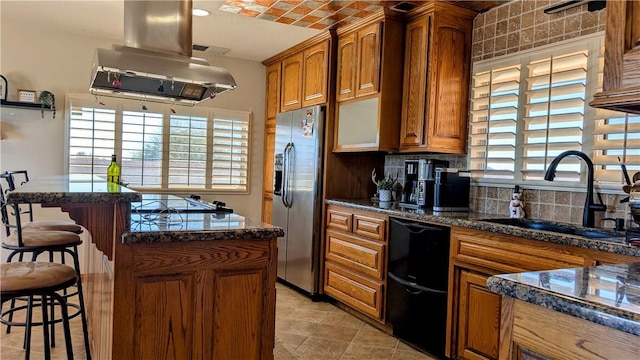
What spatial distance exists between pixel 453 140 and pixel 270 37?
6.66 ft

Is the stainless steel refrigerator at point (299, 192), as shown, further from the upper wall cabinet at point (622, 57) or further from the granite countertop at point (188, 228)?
the upper wall cabinet at point (622, 57)

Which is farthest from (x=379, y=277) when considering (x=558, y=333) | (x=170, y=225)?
(x=558, y=333)

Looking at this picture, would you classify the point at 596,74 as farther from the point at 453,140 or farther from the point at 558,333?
the point at 558,333

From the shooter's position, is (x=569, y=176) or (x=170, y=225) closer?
(x=170, y=225)

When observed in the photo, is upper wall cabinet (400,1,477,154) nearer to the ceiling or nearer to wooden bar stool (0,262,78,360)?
the ceiling

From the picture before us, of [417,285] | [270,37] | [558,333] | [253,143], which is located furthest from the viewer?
[253,143]

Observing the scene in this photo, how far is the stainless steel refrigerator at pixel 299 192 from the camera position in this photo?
13.5ft

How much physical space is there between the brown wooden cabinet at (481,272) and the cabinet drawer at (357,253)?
71 cm

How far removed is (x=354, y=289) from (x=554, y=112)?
6.29ft

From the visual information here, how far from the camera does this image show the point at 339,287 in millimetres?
3840

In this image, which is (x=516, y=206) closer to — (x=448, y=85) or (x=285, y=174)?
(x=448, y=85)

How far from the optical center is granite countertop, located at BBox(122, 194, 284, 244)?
1736mm

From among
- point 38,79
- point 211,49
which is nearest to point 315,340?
point 211,49

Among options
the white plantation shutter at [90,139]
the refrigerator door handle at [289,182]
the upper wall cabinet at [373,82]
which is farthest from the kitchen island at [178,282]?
the white plantation shutter at [90,139]
